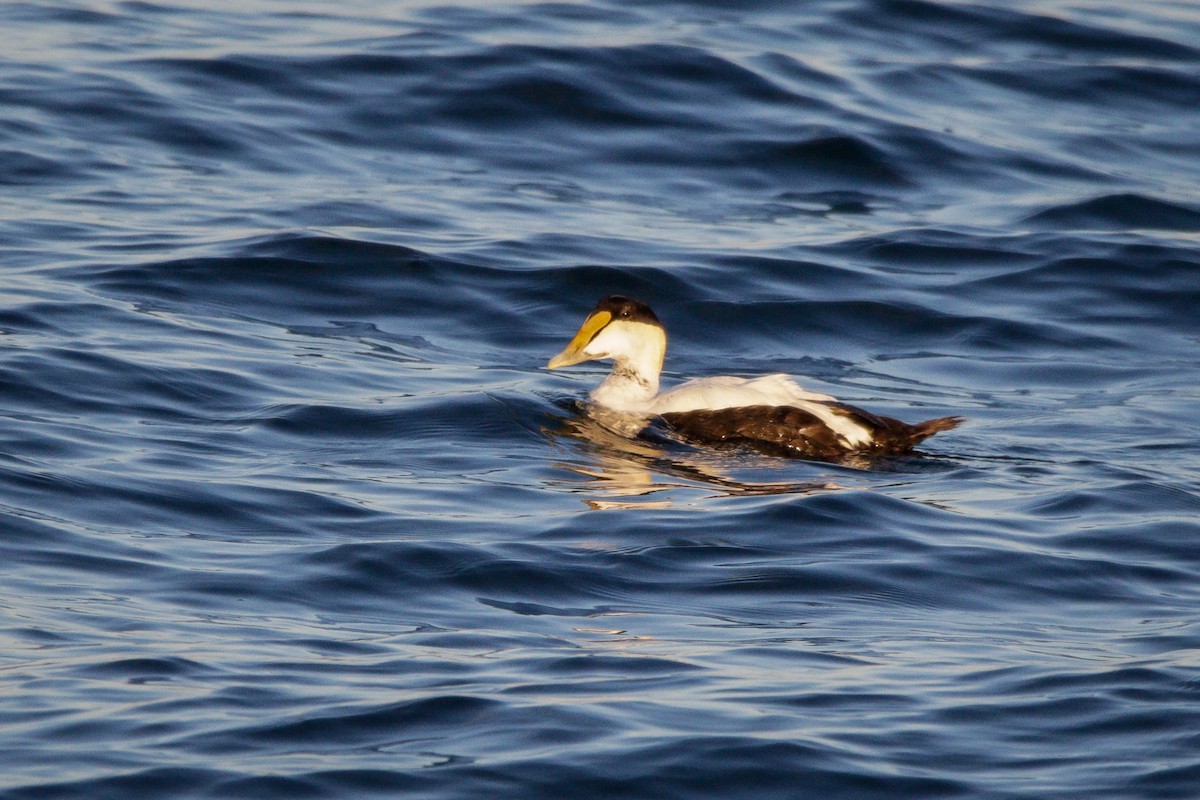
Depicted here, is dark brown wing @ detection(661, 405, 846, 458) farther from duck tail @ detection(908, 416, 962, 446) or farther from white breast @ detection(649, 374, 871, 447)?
duck tail @ detection(908, 416, 962, 446)

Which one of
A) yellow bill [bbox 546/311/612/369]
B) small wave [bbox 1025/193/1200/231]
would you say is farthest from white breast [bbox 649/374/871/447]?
small wave [bbox 1025/193/1200/231]

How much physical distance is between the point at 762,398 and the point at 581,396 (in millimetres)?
1504

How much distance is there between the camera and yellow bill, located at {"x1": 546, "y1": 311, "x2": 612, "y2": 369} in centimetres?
985

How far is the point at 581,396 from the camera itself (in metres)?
10.0

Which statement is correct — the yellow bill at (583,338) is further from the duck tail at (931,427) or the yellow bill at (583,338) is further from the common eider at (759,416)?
the duck tail at (931,427)

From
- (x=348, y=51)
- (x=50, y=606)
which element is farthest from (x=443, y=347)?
(x=348, y=51)

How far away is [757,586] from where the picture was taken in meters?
6.49

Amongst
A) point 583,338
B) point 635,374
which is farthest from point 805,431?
point 583,338

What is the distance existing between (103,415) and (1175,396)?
5591 mm

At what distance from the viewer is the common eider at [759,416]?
8.65 metres

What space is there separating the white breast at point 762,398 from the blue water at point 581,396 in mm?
284

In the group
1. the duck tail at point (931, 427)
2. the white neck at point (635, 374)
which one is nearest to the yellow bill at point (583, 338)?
the white neck at point (635, 374)

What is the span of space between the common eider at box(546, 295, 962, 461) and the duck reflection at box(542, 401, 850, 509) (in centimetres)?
8

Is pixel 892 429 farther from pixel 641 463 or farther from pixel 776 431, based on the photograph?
pixel 641 463
